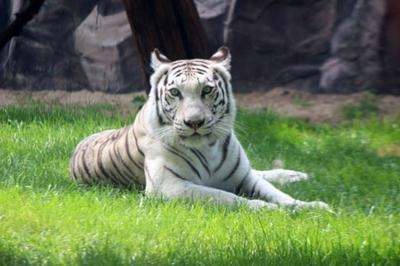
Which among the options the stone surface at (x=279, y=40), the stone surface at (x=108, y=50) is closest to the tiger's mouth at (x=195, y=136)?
the stone surface at (x=279, y=40)

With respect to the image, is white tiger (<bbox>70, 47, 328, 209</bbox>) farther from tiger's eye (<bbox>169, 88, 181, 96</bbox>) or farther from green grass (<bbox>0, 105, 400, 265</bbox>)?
green grass (<bbox>0, 105, 400, 265</bbox>)

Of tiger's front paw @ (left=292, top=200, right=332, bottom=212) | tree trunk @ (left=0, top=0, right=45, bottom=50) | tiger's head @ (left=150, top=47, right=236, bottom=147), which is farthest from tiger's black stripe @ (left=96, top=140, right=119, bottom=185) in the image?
tree trunk @ (left=0, top=0, right=45, bottom=50)

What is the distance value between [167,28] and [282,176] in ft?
6.92

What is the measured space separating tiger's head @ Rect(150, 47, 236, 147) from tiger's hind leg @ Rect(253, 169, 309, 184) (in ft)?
3.13

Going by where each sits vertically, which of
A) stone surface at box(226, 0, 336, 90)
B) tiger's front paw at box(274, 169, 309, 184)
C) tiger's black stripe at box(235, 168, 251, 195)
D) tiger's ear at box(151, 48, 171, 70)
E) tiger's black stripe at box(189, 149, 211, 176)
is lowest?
stone surface at box(226, 0, 336, 90)

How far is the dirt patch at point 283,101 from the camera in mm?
12219

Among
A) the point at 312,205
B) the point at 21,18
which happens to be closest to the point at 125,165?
the point at 312,205

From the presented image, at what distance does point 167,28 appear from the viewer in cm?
964

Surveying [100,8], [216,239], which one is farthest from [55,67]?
[216,239]

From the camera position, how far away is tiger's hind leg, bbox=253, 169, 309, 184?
8195mm

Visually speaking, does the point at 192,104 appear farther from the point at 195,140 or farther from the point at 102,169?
the point at 102,169

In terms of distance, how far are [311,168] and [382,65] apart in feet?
14.0

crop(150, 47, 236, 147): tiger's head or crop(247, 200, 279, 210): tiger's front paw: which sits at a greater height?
crop(150, 47, 236, 147): tiger's head

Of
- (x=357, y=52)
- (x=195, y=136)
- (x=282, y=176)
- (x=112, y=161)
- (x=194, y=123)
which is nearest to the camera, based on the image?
(x=194, y=123)
